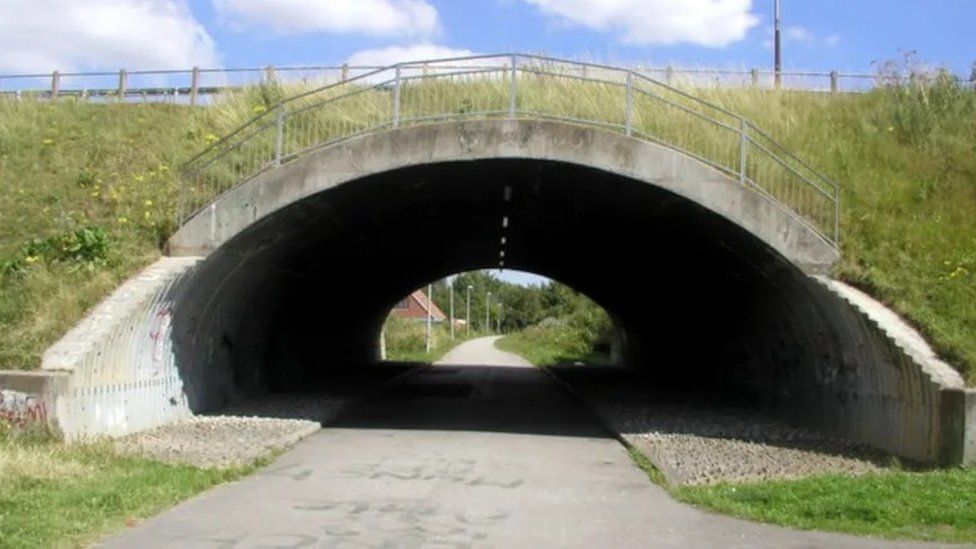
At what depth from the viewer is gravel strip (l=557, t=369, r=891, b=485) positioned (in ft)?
40.0

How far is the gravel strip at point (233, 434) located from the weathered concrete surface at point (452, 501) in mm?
392

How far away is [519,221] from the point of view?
22.5 m

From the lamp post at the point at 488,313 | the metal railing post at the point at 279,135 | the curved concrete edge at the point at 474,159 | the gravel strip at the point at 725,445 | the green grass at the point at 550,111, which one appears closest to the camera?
the gravel strip at the point at 725,445

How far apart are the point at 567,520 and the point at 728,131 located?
10.2m

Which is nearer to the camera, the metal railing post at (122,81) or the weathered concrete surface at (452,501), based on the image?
the weathered concrete surface at (452,501)

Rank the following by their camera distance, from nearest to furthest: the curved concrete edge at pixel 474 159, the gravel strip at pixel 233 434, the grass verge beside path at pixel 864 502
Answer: the grass verge beside path at pixel 864 502 → the gravel strip at pixel 233 434 → the curved concrete edge at pixel 474 159

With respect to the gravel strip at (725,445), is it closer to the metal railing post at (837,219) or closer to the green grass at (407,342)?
the metal railing post at (837,219)

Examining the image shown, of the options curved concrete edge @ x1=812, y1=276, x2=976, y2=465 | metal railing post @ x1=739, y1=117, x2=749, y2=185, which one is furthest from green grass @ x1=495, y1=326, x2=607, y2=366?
curved concrete edge @ x1=812, y1=276, x2=976, y2=465

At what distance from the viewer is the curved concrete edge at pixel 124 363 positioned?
12.7 metres

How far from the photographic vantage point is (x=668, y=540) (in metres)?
8.57

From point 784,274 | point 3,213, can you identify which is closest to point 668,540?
point 784,274

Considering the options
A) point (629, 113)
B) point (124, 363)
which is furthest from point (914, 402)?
point (124, 363)

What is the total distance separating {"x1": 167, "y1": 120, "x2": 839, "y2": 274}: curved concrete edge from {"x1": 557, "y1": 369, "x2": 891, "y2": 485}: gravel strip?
3.05 m

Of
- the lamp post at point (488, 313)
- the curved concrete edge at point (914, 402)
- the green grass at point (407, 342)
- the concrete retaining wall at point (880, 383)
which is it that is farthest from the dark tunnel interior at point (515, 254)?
the lamp post at point (488, 313)
